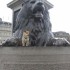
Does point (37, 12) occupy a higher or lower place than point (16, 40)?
higher

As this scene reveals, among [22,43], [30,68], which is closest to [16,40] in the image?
[22,43]

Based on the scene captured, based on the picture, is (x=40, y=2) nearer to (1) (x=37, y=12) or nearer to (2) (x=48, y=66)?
(1) (x=37, y=12)

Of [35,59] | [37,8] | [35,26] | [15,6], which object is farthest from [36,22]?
[15,6]

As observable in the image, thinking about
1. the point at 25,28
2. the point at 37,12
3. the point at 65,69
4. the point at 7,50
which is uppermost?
the point at 37,12

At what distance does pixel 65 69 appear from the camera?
7.30m

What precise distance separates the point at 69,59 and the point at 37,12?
2233 millimetres

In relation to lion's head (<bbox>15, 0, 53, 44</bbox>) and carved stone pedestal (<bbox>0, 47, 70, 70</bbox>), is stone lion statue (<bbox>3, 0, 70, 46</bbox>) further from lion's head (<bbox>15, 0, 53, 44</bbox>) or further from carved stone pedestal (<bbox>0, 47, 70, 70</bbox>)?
carved stone pedestal (<bbox>0, 47, 70, 70</bbox>)

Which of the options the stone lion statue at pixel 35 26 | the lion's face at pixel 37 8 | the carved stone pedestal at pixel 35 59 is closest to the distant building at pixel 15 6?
the stone lion statue at pixel 35 26

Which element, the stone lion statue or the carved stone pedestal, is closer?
the carved stone pedestal

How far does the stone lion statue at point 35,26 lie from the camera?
861cm

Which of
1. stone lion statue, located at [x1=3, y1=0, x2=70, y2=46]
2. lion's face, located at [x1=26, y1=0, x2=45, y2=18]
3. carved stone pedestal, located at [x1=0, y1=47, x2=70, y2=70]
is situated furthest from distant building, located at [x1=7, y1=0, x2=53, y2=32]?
carved stone pedestal, located at [x1=0, y1=47, x2=70, y2=70]

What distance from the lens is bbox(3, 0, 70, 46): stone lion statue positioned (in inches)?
339

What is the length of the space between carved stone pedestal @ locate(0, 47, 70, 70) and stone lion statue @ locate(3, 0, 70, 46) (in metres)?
1.00

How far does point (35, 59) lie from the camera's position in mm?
7328
